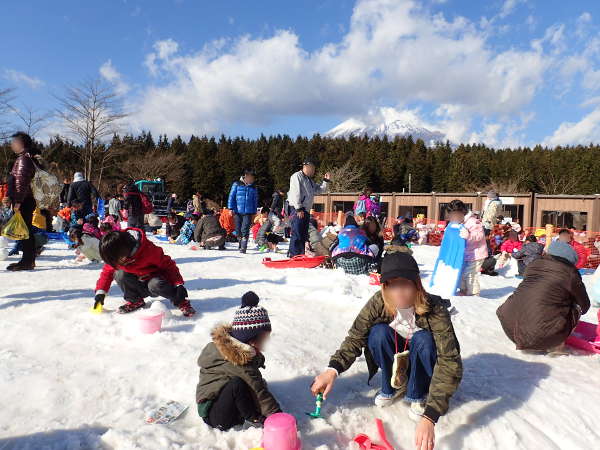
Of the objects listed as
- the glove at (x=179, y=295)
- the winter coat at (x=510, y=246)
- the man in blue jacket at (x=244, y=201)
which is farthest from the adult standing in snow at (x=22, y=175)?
the winter coat at (x=510, y=246)

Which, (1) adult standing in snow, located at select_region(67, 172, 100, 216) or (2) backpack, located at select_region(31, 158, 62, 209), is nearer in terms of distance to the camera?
(2) backpack, located at select_region(31, 158, 62, 209)

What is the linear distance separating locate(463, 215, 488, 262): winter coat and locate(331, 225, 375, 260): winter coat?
1378mm

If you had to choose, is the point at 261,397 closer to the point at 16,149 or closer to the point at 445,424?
the point at 445,424

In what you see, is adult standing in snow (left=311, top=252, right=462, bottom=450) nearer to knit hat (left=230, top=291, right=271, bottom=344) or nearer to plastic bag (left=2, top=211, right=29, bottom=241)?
knit hat (left=230, top=291, right=271, bottom=344)

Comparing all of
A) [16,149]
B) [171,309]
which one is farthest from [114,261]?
[16,149]

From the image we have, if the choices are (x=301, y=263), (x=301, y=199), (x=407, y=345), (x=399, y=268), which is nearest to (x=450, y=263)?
(x=301, y=263)

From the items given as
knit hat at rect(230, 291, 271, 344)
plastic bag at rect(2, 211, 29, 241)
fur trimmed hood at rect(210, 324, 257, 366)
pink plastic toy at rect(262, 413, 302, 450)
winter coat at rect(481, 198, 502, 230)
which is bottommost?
pink plastic toy at rect(262, 413, 302, 450)

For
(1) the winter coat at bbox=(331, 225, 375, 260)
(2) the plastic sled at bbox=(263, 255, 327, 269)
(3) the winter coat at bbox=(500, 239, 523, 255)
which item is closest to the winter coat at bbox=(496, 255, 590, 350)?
(1) the winter coat at bbox=(331, 225, 375, 260)

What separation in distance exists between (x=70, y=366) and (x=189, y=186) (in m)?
46.9

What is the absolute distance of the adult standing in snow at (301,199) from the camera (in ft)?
24.1

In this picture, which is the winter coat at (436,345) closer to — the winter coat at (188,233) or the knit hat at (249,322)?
the knit hat at (249,322)

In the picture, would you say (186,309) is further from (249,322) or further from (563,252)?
(563,252)

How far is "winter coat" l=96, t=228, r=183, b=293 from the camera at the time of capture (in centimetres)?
362

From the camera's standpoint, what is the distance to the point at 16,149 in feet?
15.6
